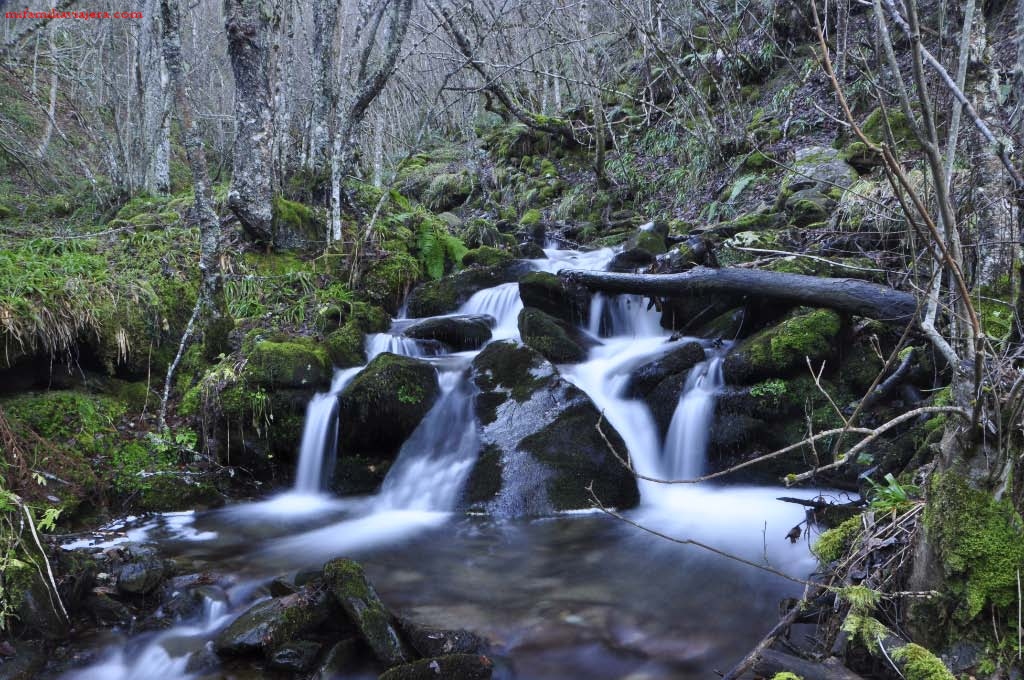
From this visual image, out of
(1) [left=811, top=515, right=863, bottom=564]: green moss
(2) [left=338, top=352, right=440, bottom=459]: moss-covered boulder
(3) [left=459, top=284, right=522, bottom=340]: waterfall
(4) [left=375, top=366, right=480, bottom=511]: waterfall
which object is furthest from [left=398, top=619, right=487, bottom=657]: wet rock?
(3) [left=459, top=284, right=522, bottom=340]: waterfall

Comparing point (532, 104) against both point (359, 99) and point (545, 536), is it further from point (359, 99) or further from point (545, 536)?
point (545, 536)

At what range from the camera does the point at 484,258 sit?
10.5 m

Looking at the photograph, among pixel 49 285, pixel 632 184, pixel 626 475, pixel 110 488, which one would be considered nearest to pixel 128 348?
pixel 49 285

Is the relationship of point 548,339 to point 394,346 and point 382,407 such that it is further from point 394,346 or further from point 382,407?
point 382,407

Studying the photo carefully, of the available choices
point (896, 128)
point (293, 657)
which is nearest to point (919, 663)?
point (293, 657)

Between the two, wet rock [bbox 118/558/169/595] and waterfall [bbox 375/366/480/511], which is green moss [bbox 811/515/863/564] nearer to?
waterfall [bbox 375/366/480/511]

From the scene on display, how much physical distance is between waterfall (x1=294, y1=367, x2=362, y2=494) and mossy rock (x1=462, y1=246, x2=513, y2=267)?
14.5 feet

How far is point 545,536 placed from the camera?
199 inches

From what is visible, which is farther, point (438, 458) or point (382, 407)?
point (382, 407)

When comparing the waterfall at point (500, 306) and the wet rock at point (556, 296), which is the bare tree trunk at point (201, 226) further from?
Answer: the wet rock at point (556, 296)

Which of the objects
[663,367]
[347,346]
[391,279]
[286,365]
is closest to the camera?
[286,365]

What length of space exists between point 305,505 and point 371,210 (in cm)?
615

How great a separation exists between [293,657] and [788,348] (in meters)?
4.97

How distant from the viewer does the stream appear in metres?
3.52
